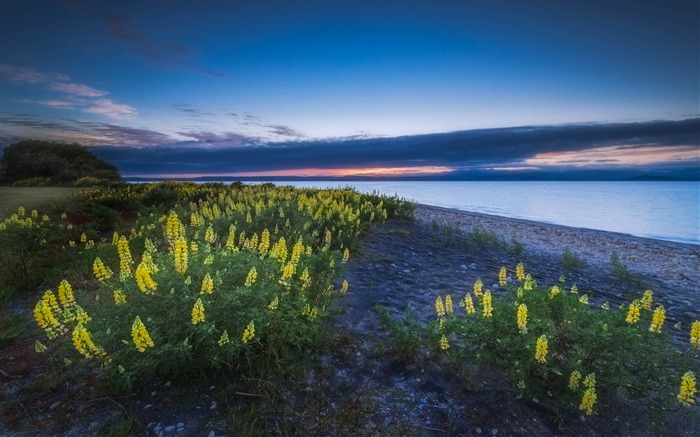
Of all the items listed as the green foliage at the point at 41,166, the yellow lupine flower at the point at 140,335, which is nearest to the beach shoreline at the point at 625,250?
the yellow lupine flower at the point at 140,335

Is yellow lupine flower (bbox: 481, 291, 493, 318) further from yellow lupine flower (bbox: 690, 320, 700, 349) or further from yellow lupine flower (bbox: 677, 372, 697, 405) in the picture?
yellow lupine flower (bbox: 690, 320, 700, 349)

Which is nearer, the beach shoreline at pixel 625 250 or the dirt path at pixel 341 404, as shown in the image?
the dirt path at pixel 341 404

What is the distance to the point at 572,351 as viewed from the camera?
342cm

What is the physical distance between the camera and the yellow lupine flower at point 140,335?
2.91 metres

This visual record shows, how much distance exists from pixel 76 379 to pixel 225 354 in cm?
187

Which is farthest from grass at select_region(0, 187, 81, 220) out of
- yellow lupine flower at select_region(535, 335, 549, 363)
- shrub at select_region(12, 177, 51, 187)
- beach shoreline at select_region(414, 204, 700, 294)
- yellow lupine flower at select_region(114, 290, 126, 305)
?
beach shoreline at select_region(414, 204, 700, 294)

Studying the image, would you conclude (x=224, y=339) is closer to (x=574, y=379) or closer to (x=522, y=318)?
(x=522, y=318)

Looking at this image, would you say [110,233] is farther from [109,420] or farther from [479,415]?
[479,415]

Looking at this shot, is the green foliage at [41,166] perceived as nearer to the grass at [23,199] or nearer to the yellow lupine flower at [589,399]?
the grass at [23,199]

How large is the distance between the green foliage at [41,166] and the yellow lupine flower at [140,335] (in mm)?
29557

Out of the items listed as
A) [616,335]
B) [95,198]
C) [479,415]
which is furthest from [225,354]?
[95,198]

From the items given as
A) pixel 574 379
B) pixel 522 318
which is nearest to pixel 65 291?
pixel 522 318

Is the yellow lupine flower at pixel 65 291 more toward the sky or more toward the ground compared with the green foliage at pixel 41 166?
more toward the ground

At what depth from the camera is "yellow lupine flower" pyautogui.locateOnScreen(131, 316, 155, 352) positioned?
291 centimetres
